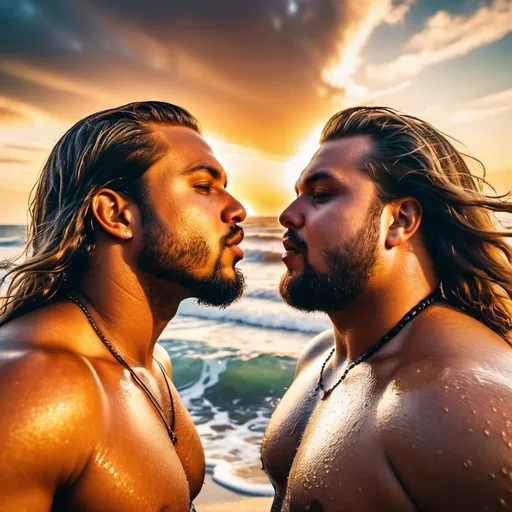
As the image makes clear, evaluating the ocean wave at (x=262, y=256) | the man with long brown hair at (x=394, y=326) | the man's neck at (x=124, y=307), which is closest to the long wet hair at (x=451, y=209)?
the man with long brown hair at (x=394, y=326)

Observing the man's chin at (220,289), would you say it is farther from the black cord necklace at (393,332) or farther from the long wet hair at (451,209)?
the long wet hair at (451,209)

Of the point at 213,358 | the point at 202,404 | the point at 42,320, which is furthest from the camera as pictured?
the point at 213,358

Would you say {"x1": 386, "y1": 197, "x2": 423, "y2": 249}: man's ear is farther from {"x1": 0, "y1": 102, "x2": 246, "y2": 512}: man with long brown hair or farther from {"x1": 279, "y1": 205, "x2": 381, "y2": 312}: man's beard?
{"x1": 0, "y1": 102, "x2": 246, "y2": 512}: man with long brown hair

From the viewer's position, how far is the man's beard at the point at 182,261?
303 centimetres

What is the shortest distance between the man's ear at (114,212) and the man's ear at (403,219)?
5.25 ft

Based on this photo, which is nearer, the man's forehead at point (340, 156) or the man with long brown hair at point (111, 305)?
the man with long brown hair at point (111, 305)

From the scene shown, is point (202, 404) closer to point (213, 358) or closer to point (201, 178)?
point (213, 358)

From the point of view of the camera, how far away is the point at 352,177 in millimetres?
3002

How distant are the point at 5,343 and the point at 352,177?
6.94 ft

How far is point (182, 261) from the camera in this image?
3.12 m

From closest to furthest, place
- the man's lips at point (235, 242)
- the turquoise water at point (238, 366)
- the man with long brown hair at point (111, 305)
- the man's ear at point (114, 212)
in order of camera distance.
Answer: the man with long brown hair at point (111, 305) → the man's ear at point (114, 212) → the man's lips at point (235, 242) → the turquoise water at point (238, 366)

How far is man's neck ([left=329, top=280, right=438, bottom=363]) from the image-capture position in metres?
2.73

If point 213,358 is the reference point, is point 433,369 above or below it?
above

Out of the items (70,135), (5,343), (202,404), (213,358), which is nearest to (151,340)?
(5,343)
